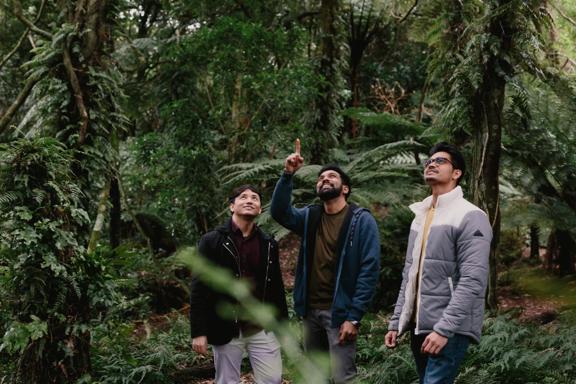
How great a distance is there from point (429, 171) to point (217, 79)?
4.86m

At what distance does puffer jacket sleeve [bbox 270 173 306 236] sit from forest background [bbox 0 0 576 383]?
1.24 meters

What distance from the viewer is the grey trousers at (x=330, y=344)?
3457 mm

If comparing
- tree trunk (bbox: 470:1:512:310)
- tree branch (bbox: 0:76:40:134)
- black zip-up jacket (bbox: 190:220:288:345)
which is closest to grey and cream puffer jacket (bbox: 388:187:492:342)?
black zip-up jacket (bbox: 190:220:288:345)

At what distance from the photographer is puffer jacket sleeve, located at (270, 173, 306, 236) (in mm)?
3615

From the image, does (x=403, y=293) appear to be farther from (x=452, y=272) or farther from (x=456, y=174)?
(x=456, y=174)

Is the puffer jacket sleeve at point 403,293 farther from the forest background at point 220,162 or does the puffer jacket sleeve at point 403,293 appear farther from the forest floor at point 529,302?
the forest floor at point 529,302

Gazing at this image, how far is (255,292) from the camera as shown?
3.30m

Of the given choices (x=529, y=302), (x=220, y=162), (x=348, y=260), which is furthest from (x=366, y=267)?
(x=220, y=162)

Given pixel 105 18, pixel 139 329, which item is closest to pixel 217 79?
pixel 105 18

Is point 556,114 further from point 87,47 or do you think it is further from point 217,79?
point 87,47

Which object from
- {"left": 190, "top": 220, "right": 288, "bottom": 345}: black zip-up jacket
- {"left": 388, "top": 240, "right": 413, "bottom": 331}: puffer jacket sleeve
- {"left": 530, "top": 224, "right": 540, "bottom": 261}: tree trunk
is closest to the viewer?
{"left": 388, "top": 240, "right": 413, "bottom": 331}: puffer jacket sleeve

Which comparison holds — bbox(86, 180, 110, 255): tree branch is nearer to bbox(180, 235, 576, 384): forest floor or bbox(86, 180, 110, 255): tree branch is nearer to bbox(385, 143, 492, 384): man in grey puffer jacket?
bbox(180, 235, 576, 384): forest floor

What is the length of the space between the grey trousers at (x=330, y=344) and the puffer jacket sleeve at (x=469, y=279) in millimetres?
937

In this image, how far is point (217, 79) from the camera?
7.29m
